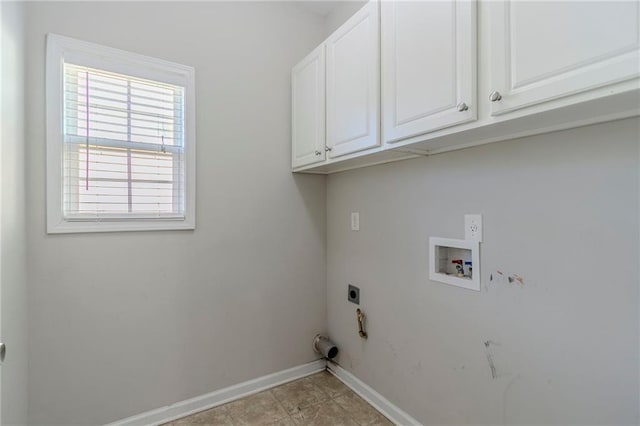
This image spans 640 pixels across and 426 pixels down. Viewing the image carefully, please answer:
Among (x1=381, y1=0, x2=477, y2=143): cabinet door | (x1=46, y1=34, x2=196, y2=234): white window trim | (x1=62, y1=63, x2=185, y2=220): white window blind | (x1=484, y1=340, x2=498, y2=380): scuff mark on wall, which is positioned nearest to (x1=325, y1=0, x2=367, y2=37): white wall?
(x1=381, y1=0, x2=477, y2=143): cabinet door

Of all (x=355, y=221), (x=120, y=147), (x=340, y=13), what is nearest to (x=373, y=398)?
(x=355, y=221)

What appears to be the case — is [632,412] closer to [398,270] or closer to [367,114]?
[398,270]

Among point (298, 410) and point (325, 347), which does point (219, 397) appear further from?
point (325, 347)

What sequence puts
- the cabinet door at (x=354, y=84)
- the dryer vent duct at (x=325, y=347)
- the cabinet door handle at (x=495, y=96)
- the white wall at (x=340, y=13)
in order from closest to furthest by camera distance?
the cabinet door handle at (x=495, y=96), the cabinet door at (x=354, y=84), the white wall at (x=340, y=13), the dryer vent duct at (x=325, y=347)

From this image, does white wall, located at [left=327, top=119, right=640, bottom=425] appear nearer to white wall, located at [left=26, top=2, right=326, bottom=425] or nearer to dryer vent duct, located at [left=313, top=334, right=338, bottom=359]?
dryer vent duct, located at [left=313, top=334, right=338, bottom=359]

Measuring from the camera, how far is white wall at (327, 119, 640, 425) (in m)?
1.04

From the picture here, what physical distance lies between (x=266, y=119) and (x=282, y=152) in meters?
0.26

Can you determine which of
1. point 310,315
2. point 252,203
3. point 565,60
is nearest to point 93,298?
point 252,203

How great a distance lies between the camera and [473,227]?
56.3 inches

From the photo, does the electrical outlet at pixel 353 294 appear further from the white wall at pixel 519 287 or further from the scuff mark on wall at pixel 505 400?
the scuff mark on wall at pixel 505 400

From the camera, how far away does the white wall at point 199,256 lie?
157 centimetres

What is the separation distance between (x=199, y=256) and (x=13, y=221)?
89cm

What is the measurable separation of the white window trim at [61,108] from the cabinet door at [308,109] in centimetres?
69

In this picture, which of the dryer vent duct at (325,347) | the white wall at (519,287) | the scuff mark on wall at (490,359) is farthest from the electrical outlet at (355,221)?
the scuff mark on wall at (490,359)
